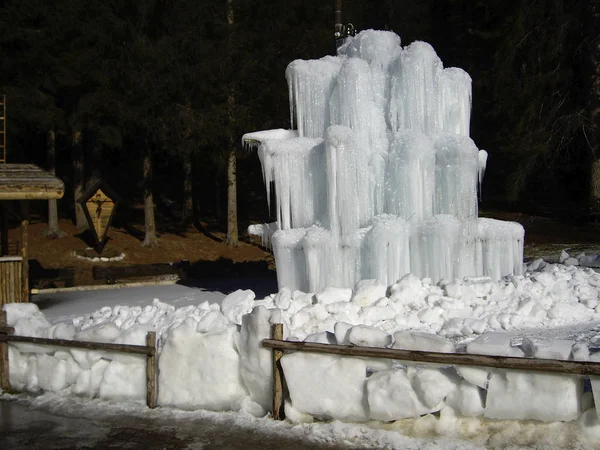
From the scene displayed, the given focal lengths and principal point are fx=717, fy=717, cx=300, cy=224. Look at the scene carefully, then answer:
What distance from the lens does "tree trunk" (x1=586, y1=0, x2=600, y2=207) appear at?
2350cm

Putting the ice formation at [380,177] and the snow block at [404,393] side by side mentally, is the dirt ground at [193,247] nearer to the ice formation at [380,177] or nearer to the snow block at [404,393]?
the ice formation at [380,177]

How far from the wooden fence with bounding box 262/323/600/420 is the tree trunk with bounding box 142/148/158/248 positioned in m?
17.6

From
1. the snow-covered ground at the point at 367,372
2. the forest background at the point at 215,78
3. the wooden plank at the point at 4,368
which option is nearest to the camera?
the snow-covered ground at the point at 367,372

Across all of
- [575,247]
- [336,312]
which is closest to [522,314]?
[336,312]

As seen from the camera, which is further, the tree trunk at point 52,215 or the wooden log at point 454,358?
the tree trunk at point 52,215

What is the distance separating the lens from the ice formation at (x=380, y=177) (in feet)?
41.9

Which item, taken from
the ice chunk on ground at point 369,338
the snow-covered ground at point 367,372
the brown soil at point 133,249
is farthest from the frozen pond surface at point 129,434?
the brown soil at point 133,249

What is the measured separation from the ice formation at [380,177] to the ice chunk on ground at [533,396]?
6086 mm

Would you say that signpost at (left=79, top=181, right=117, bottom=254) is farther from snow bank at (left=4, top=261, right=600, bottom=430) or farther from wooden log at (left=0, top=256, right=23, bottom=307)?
snow bank at (left=4, top=261, right=600, bottom=430)

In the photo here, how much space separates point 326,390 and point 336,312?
410 centimetres

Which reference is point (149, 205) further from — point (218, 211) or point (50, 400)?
point (50, 400)

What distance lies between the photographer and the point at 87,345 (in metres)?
8.53

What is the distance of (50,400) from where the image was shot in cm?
866

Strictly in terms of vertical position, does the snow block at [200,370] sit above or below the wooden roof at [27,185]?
below
